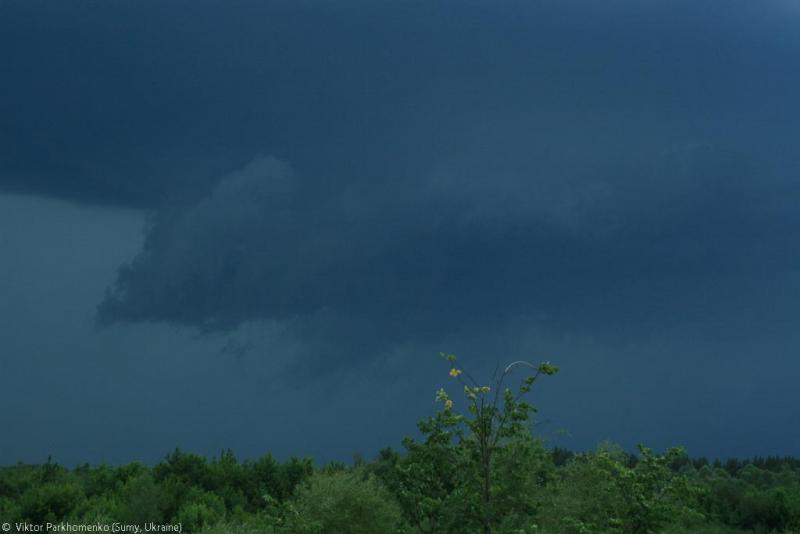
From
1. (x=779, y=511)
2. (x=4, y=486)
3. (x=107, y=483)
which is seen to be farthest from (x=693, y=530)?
(x=4, y=486)

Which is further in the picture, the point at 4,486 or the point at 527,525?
the point at 4,486

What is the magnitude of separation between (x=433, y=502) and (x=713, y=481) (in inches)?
1933

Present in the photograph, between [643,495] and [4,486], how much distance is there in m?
47.4

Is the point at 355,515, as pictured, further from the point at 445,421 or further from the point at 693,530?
the point at 693,530

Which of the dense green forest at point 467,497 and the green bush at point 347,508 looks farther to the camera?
the green bush at point 347,508

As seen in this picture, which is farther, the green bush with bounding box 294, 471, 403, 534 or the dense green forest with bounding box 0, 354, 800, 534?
the green bush with bounding box 294, 471, 403, 534

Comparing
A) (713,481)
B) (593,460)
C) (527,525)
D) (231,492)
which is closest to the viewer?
(527,525)

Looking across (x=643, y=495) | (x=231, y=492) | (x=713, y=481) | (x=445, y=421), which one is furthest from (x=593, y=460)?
(x=713, y=481)

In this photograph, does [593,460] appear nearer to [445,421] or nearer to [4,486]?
[445,421]

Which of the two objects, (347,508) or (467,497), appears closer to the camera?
(467,497)

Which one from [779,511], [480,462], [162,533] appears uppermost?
[779,511]

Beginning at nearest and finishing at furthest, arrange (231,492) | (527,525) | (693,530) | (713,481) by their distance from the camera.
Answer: (527,525), (693,530), (231,492), (713,481)

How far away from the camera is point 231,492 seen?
201ft

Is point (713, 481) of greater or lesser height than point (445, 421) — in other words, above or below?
above
